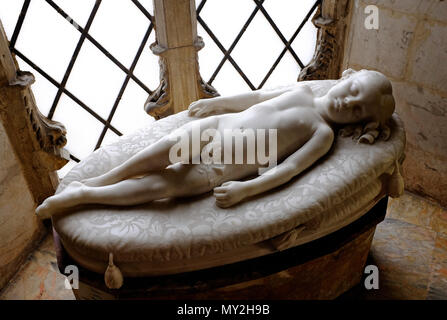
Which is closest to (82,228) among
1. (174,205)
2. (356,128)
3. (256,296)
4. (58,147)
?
(174,205)

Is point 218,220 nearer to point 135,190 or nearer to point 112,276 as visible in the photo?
point 135,190

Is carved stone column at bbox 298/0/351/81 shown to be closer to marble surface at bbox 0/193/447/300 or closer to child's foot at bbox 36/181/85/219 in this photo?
marble surface at bbox 0/193/447/300

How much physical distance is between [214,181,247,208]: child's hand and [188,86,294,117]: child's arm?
1.91 ft

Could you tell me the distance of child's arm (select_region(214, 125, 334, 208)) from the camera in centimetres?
218

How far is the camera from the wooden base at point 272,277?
2104 mm

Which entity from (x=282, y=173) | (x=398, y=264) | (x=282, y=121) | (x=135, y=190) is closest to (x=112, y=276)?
(x=135, y=190)

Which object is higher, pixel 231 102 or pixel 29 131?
pixel 231 102

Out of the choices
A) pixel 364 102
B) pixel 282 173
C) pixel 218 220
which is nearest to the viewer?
pixel 218 220

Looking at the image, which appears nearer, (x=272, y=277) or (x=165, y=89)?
(x=272, y=277)

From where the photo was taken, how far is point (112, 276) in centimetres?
201

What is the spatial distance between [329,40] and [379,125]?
1355mm

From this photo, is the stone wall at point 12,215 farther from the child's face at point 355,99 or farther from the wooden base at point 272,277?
the child's face at point 355,99

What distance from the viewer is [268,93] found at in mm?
2656

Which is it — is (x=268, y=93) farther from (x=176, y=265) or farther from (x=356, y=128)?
(x=176, y=265)
